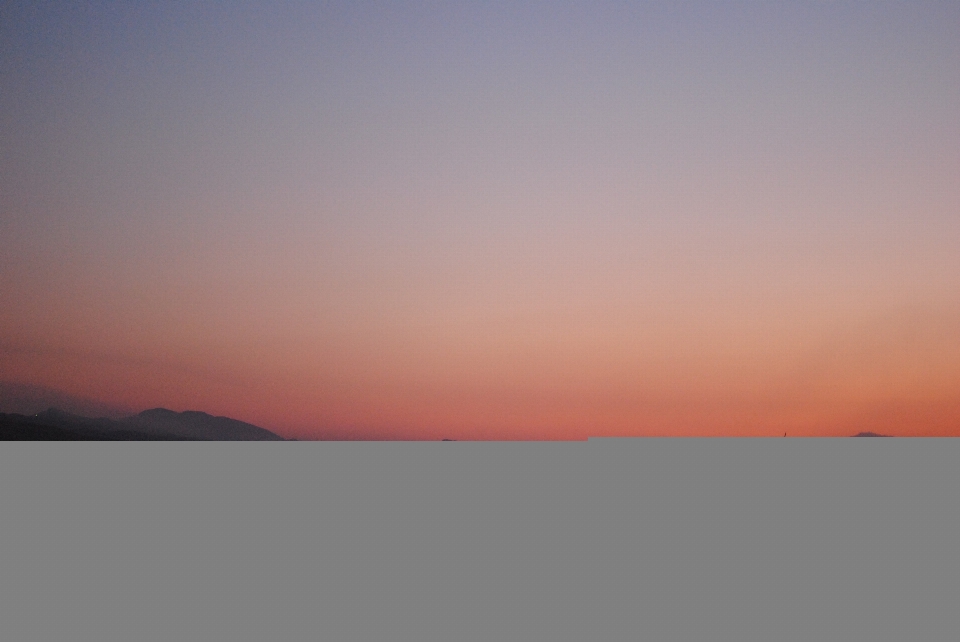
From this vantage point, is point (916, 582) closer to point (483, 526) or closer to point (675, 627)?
point (675, 627)

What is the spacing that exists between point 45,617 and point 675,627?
5.86 metres

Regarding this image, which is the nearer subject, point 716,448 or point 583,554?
point 583,554

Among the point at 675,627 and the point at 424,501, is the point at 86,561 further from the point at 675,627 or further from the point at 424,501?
the point at 675,627

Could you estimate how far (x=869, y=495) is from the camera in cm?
861

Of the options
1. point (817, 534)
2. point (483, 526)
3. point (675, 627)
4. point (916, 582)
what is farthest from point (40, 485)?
point (916, 582)

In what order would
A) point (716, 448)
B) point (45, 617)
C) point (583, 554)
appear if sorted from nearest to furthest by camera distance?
1. point (45, 617)
2. point (583, 554)
3. point (716, 448)

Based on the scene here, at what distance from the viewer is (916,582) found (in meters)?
8.66

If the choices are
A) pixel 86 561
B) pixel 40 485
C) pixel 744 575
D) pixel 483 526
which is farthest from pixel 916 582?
pixel 40 485

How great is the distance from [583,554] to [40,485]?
5187 mm

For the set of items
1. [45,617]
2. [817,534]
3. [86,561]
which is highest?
[817,534]

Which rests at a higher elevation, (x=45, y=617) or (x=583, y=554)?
(x=583, y=554)

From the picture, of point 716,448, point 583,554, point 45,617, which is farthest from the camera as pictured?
point 716,448

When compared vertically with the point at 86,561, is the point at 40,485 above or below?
above

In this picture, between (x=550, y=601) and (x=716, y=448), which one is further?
(x=716, y=448)
